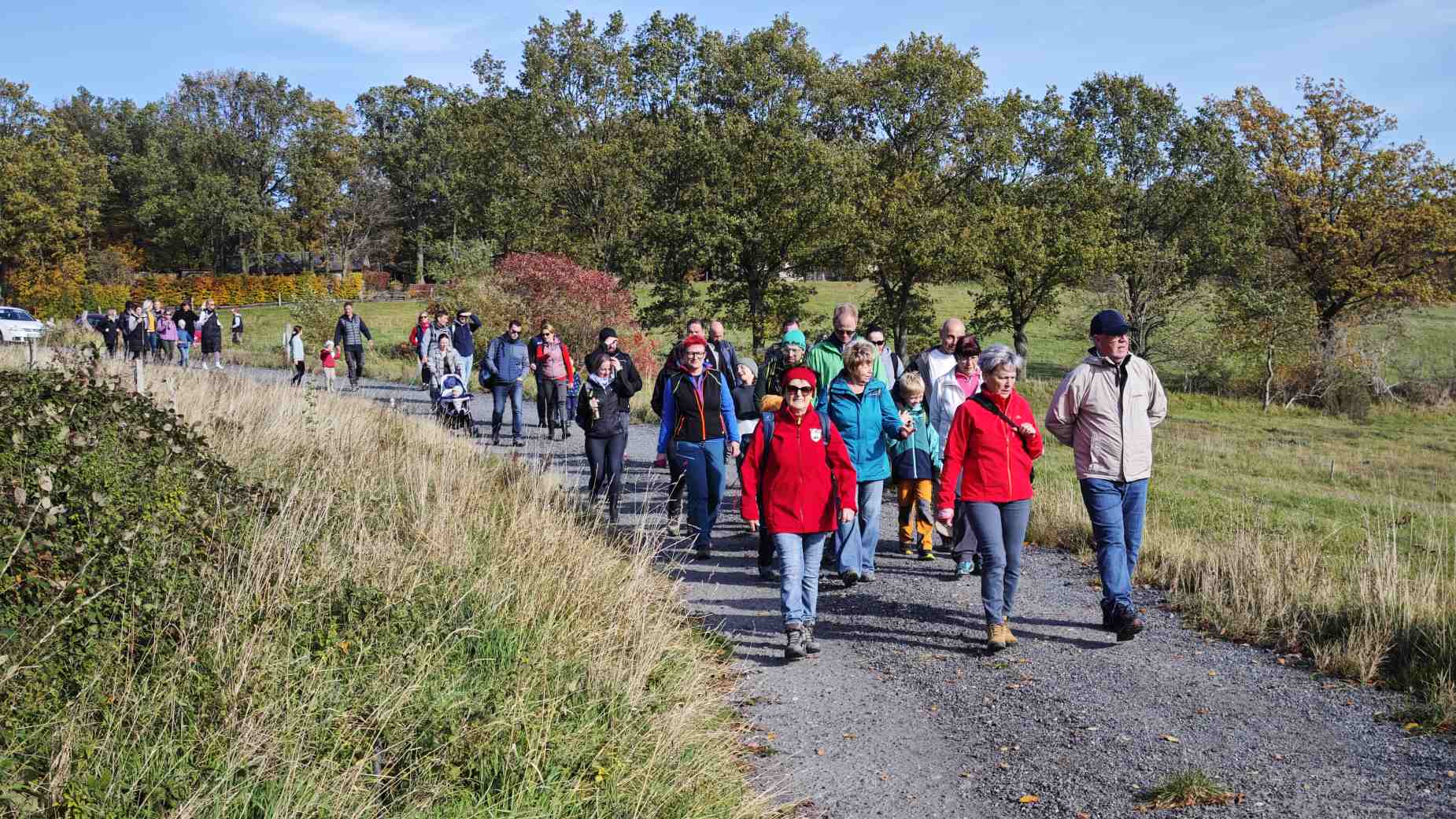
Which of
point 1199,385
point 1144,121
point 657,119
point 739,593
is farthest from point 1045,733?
point 1144,121

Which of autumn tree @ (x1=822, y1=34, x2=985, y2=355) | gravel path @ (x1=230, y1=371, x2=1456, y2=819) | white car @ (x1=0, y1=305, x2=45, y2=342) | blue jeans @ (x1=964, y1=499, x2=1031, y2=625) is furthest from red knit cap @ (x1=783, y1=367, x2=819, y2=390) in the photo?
white car @ (x1=0, y1=305, x2=45, y2=342)

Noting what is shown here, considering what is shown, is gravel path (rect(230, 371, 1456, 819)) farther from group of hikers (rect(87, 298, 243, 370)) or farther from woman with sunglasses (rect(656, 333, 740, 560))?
group of hikers (rect(87, 298, 243, 370))

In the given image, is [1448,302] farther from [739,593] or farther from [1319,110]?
[739,593]

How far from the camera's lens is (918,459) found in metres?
8.87

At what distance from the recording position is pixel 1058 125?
40.7 m

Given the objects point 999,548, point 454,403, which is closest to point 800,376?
point 999,548

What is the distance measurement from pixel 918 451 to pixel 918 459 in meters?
0.07

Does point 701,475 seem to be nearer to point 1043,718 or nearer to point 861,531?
point 861,531

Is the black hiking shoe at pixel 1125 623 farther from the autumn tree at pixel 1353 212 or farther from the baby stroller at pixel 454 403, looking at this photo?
the autumn tree at pixel 1353 212

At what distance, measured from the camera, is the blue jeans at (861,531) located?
8.07 m

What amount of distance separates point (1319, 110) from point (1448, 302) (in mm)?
8730

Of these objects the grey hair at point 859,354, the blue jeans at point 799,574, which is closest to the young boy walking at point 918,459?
the grey hair at point 859,354

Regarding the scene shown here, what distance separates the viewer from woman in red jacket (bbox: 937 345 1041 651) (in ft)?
21.9

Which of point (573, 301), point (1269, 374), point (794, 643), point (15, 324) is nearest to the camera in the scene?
point (794, 643)
